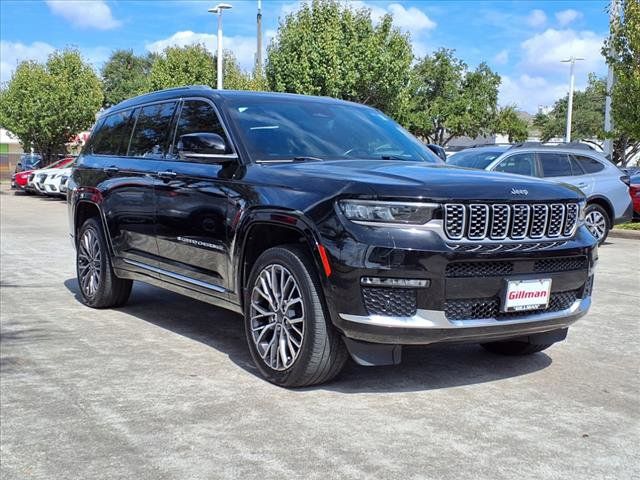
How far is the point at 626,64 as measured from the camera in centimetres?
1905

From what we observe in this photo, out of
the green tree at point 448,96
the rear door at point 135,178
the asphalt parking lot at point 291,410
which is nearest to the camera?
the asphalt parking lot at point 291,410

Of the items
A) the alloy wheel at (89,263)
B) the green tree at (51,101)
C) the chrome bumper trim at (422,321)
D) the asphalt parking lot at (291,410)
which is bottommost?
the asphalt parking lot at (291,410)

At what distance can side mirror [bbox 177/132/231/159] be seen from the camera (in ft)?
16.5

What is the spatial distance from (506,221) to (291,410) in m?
1.62

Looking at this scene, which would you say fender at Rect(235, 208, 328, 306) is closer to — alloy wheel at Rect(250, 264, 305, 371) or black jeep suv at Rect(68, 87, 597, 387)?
black jeep suv at Rect(68, 87, 597, 387)

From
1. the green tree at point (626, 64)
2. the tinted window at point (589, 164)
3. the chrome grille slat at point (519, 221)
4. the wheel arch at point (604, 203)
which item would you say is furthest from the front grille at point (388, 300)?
the green tree at point (626, 64)

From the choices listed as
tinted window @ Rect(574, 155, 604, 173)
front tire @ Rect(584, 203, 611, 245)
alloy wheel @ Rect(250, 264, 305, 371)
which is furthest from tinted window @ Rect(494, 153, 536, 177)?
alloy wheel @ Rect(250, 264, 305, 371)

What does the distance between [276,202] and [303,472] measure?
1.73 m

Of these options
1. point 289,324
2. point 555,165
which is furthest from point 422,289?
point 555,165

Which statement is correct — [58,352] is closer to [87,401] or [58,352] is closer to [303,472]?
[87,401]

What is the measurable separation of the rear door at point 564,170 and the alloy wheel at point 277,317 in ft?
29.4

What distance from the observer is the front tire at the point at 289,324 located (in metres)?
4.34

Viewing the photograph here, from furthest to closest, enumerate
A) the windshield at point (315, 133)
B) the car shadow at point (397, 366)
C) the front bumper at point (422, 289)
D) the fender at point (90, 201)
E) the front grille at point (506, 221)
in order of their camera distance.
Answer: the fender at point (90, 201)
the windshield at point (315, 133)
the car shadow at point (397, 366)
the front grille at point (506, 221)
the front bumper at point (422, 289)

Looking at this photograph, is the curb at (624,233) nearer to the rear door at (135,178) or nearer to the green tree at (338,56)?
the rear door at (135,178)
